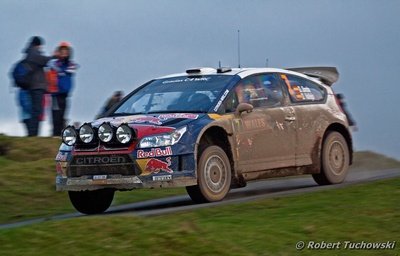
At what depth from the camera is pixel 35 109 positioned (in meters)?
17.3

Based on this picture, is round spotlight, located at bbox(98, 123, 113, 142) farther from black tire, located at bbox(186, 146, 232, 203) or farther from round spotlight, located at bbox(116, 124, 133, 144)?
black tire, located at bbox(186, 146, 232, 203)

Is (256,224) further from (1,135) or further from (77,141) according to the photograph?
(1,135)

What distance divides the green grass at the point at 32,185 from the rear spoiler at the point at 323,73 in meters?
2.60

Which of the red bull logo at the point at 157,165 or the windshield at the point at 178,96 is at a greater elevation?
the windshield at the point at 178,96

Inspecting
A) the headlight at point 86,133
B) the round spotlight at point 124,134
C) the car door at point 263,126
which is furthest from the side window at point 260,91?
the headlight at point 86,133

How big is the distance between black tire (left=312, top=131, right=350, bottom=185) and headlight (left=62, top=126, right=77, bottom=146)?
379cm

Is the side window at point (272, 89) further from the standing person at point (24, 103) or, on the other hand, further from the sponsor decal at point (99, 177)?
the standing person at point (24, 103)

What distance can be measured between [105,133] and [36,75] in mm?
5911

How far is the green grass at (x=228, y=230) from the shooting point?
7.96 meters

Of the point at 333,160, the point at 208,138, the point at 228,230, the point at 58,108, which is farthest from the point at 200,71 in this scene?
the point at 58,108

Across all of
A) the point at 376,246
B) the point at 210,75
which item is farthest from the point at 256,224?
the point at 210,75

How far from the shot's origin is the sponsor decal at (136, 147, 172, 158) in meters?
11.5

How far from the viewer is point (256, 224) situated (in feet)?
31.1

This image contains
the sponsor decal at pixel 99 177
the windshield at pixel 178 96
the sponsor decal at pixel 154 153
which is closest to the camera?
the sponsor decal at pixel 154 153
